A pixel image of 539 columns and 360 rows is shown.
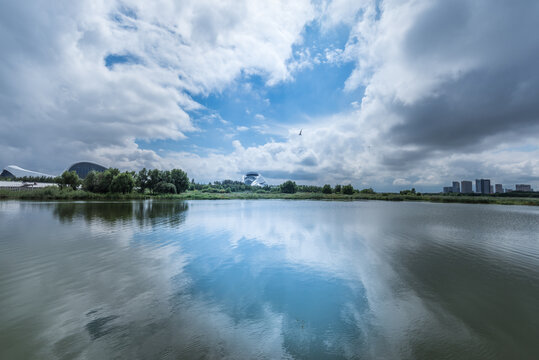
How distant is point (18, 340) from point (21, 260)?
9079 mm

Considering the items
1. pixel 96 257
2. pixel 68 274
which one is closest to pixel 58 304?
pixel 68 274

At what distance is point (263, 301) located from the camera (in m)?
7.79

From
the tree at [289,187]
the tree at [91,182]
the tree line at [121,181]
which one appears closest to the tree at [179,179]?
the tree line at [121,181]

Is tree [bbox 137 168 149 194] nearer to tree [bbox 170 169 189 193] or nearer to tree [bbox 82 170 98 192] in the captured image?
tree [bbox 170 169 189 193]

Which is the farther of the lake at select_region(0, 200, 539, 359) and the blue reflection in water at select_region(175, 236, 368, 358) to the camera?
the blue reflection in water at select_region(175, 236, 368, 358)

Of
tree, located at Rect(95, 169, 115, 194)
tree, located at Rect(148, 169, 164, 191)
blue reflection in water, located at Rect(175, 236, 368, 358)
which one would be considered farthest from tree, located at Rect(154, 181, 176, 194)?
blue reflection in water, located at Rect(175, 236, 368, 358)

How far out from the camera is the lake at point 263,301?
5219 mm

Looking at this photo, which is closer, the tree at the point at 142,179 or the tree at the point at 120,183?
the tree at the point at 120,183

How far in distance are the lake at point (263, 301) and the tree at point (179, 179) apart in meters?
98.3

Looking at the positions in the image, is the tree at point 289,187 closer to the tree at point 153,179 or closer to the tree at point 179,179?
the tree at point 179,179

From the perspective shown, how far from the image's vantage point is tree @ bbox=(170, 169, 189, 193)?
108438 mm

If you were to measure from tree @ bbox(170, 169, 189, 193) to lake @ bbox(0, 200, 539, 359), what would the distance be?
9833 cm

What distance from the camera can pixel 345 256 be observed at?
13.2 metres

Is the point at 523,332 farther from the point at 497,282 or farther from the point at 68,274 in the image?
the point at 68,274
